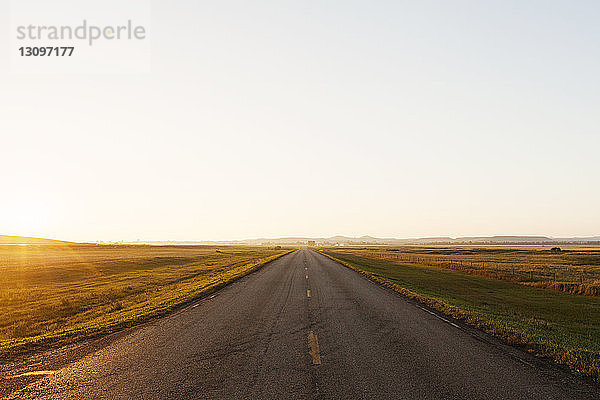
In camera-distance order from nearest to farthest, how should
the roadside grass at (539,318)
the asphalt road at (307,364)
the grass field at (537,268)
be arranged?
1. the asphalt road at (307,364)
2. the roadside grass at (539,318)
3. the grass field at (537,268)

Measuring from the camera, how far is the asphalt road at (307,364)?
6.42 meters

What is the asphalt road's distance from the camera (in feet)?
21.1

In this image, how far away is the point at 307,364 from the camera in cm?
793

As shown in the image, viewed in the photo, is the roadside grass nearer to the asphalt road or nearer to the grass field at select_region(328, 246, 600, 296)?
the asphalt road

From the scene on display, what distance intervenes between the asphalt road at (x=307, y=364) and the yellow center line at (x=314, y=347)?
0.08 feet

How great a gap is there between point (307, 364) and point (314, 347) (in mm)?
1463

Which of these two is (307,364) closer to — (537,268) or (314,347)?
(314,347)

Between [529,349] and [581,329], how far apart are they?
6421 mm

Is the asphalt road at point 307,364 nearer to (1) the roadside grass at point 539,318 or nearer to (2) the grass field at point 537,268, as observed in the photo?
(1) the roadside grass at point 539,318

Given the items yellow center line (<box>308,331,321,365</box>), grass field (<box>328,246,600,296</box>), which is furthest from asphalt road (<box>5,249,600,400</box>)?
grass field (<box>328,246,600,296</box>)

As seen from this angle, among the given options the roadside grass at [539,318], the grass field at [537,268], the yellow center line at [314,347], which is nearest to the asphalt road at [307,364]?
the yellow center line at [314,347]

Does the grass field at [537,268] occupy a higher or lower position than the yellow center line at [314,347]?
lower

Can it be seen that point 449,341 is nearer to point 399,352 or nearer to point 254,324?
point 399,352

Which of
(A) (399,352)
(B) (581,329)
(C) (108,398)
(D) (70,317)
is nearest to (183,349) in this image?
(C) (108,398)
